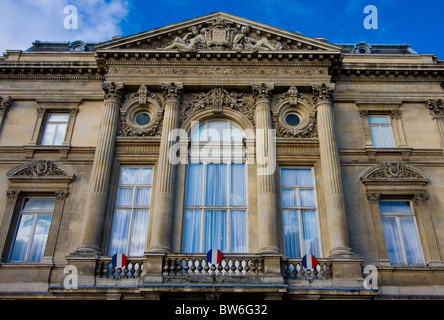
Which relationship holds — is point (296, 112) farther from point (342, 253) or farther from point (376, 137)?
point (342, 253)

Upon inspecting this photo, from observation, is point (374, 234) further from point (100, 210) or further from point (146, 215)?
point (100, 210)

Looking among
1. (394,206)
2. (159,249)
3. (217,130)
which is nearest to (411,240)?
(394,206)

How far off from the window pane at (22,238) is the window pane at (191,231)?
21.7ft

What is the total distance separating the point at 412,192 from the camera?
60.8 ft

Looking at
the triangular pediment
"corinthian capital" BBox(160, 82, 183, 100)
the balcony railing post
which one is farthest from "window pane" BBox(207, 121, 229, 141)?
the balcony railing post

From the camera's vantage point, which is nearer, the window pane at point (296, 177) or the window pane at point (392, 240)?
the window pane at point (392, 240)

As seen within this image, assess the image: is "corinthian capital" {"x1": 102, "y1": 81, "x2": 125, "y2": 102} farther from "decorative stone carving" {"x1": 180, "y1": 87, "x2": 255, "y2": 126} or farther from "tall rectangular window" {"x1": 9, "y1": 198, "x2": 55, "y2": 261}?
"tall rectangular window" {"x1": 9, "y1": 198, "x2": 55, "y2": 261}

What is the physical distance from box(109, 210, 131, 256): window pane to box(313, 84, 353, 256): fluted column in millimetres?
8245

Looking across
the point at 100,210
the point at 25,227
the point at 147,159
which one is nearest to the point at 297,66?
the point at 147,159

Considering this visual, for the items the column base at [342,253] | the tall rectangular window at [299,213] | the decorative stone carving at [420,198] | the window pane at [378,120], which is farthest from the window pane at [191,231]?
the window pane at [378,120]

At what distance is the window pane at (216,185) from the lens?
60.2 feet

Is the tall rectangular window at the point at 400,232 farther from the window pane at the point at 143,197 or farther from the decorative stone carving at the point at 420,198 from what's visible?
the window pane at the point at 143,197

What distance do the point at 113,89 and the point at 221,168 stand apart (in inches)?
248

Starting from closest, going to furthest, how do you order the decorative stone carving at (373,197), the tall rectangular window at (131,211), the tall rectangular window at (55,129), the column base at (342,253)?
the column base at (342,253) < the tall rectangular window at (131,211) < the decorative stone carving at (373,197) < the tall rectangular window at (55,129)
